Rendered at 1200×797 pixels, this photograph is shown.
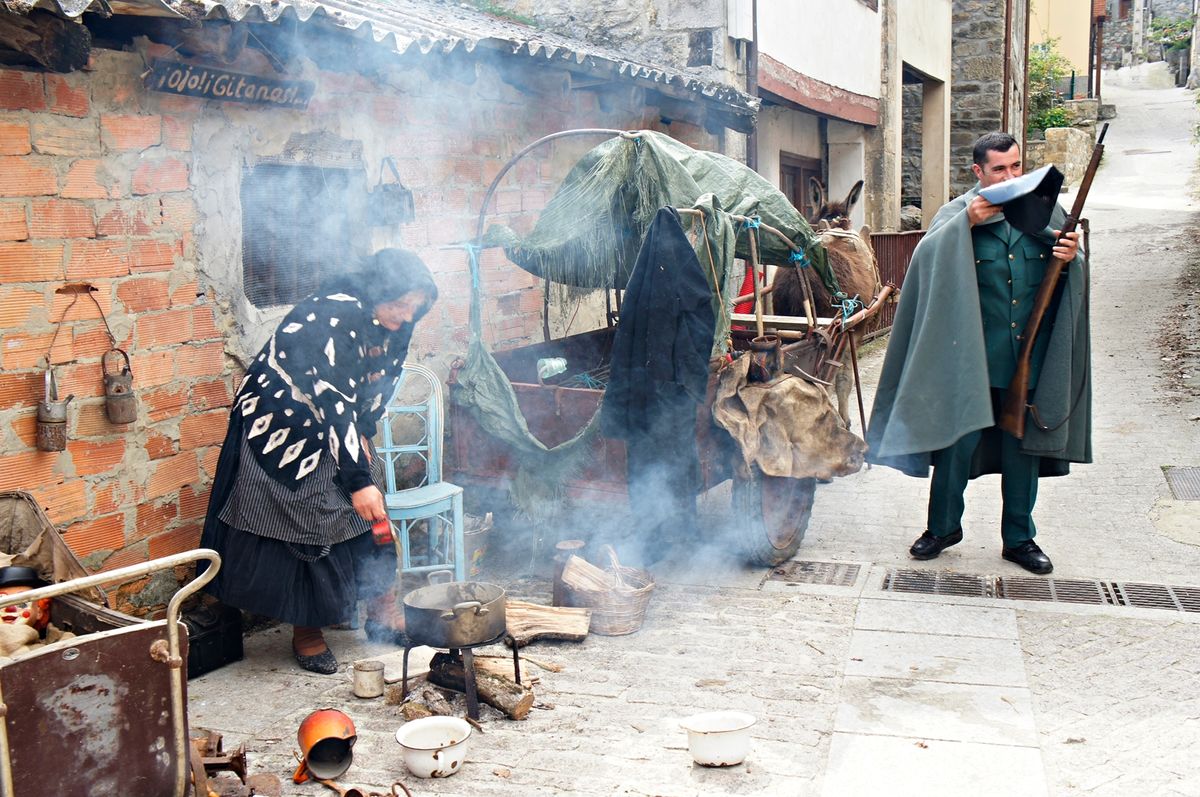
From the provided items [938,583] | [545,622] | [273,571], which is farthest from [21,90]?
[938,583]

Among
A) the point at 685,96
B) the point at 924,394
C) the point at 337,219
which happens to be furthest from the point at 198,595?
the point at 685,96

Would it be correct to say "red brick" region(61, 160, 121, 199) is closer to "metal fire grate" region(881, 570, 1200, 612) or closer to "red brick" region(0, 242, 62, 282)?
"red brick" region(0, 242, 62, 282)

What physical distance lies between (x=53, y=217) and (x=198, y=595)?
1.80 meters

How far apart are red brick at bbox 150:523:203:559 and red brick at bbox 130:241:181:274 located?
48.1 inches

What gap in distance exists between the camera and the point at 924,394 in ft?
18.8

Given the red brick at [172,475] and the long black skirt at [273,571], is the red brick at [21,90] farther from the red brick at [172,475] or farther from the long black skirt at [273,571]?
the red brick at [172,475]

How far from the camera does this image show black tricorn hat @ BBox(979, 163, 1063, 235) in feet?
17.5

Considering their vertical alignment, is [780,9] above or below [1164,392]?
above

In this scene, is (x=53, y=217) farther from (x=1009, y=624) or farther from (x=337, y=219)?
(x=1009, y=624)

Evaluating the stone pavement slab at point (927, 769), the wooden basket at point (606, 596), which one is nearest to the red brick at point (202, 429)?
the wooden basket at point (606, 596)

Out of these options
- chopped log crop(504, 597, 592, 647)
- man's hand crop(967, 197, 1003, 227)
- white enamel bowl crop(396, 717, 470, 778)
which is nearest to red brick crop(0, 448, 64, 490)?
white enamel bowl crop(396, 717, 470, 778)

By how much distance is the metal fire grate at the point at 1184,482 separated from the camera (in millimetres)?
6953

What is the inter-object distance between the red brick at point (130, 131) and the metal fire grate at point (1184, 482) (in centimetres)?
636

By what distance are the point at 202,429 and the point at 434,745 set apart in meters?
2.19
